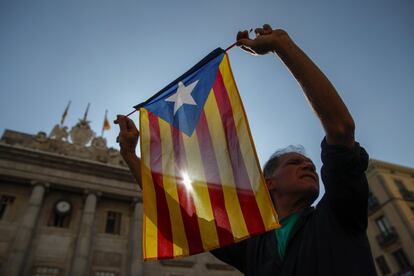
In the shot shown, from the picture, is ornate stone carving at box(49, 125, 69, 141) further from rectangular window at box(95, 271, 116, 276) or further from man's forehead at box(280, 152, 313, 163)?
man's forehead at box(280, 152, 313, 163)

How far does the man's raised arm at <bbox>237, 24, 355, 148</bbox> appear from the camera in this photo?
1.82 m

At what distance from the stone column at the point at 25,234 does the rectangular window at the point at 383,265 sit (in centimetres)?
2992

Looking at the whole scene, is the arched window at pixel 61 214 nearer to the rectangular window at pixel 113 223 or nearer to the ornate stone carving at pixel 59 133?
the rectangular window at pixel 113 223

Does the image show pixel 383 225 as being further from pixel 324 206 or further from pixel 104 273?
pixel 324 206

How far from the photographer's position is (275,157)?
2.95 metres

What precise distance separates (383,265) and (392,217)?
467cm

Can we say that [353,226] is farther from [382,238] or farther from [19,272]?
[382,238]

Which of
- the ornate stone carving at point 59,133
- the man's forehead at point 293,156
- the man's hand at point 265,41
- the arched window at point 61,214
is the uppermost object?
the ornate stone carving at point 59,133

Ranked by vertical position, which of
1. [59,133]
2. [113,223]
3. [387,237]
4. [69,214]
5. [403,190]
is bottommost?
[387,237]

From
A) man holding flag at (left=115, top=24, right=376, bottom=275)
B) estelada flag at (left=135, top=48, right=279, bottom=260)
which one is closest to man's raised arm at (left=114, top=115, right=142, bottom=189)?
estelada flag at (left=135, top=48, right=279, bottom=260)

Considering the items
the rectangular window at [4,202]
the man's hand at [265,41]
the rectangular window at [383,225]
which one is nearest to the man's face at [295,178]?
the man's hand at [265,41]

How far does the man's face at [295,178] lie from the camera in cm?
243

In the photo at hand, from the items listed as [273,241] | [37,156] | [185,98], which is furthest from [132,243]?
[273,241]

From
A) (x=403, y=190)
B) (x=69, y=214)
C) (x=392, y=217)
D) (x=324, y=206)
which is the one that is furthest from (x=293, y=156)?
(x=403, y=190)
